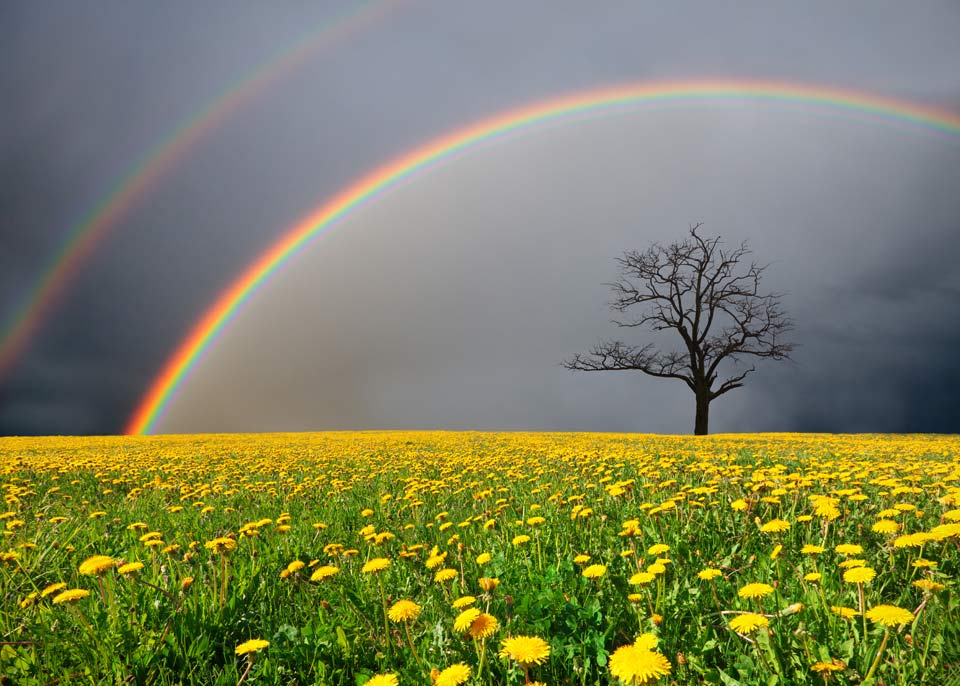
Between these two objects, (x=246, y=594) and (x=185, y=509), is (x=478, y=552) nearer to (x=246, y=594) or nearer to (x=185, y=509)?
(x=246, y=594)

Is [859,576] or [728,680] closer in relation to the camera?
[728,680]

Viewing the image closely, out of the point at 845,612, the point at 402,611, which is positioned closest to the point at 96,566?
the point at 402,611

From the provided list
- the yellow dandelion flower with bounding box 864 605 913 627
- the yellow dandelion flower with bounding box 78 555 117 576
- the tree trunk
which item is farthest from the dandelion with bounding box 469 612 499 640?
the tree trunk

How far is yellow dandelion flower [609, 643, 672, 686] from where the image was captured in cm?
144

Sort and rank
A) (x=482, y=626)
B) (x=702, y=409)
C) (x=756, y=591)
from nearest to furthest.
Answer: (x=482, y=626)
(x=756, y=591)
(x=702, y=409)

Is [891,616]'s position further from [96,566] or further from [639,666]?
[96,566]

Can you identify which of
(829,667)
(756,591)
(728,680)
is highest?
(756,591)

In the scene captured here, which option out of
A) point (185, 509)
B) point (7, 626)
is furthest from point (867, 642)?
point (185, 509)

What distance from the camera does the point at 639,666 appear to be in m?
1.47

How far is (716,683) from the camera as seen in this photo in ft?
6.18

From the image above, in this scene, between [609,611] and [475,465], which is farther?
[475,465]

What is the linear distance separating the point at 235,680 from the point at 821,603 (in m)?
2.44

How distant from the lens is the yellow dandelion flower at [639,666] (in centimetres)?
144

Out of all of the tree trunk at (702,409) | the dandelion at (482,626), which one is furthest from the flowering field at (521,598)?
the tree trunk at (702,409)
